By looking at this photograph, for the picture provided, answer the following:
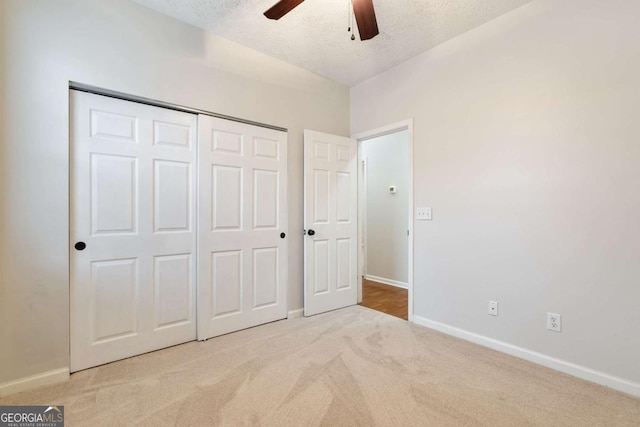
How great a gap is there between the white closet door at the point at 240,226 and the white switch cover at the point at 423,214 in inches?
A: 54.7

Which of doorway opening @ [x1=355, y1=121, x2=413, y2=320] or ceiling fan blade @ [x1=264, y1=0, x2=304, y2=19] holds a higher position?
ceiling fan blade @ [x1=264, y1=0, x2=304, y2=19]

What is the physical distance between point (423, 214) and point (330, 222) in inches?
40.7

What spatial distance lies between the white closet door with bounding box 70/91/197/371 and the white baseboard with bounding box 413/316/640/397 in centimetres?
237

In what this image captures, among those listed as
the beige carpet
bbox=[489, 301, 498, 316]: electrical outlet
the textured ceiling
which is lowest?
the beige carpet

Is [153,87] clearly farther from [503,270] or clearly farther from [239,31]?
[503,270]

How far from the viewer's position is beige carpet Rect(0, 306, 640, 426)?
157 centimetres

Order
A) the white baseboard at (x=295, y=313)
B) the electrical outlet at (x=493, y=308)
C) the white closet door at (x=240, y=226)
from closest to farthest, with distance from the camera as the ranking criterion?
the electrical outlet at (x=493, y=308), the white closet door at (x=240, y=226), the white baseboard at (x=295, y=313)

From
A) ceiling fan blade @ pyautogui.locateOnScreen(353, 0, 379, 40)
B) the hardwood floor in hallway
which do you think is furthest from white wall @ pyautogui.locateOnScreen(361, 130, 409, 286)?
ceiling fan blade @ pyautogui.locateOnScreen(353, 0, 379, 40)

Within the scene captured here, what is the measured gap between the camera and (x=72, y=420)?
5.03 feet

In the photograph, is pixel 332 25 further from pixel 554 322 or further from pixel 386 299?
pixel 386 299

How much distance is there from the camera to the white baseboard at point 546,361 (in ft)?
5.94

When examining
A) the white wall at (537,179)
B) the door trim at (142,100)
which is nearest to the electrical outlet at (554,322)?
the white wall at (537,179)

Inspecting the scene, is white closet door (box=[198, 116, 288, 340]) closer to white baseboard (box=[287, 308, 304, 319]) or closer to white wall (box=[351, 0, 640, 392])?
white baseboard (box=[287, 308, 304, 319])

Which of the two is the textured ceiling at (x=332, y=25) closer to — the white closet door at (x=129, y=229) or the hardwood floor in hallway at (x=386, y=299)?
the white closet door at (x=129, y=229)
